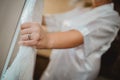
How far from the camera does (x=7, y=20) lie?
0.47 m

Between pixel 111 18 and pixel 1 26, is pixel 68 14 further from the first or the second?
pixel 1 26

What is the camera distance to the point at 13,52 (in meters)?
0.52

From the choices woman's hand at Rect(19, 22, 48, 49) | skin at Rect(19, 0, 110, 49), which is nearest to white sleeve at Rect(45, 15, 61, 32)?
skin at Rect(19, 0, 110, 49)

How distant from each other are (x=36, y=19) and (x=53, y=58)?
50 cm

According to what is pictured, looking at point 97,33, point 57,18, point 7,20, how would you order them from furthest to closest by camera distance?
point 57,18, point 97,33, point 7,20

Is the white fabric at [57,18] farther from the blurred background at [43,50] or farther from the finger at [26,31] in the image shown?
the finger at [26,31]

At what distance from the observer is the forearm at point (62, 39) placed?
61 cm

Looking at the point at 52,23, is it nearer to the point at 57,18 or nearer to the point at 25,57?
the point at 57,18

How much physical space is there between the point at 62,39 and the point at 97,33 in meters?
0.29

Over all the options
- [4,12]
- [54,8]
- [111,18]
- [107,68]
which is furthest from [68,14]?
[4,12]

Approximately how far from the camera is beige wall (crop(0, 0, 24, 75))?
1.49 feet

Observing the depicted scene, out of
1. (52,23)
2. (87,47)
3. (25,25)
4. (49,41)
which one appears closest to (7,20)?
(25,25)

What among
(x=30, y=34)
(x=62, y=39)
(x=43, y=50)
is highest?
(x=30, y=34)

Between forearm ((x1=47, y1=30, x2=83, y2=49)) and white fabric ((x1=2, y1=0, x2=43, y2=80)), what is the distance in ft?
0.30
